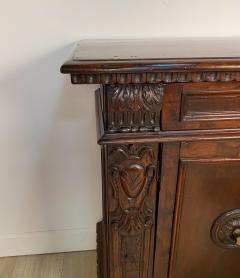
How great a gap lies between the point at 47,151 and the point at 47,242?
0.43 meters

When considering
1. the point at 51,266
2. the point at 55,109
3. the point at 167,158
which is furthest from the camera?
the point at 51,266

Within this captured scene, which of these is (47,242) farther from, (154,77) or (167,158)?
(154,77)

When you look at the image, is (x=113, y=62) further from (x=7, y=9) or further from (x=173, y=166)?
(x=7, y=9)

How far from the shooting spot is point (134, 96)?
1.67 feet

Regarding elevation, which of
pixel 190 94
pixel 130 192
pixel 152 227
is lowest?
pixel 152 227

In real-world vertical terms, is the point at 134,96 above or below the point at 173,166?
above

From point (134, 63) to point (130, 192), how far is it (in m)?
0.28

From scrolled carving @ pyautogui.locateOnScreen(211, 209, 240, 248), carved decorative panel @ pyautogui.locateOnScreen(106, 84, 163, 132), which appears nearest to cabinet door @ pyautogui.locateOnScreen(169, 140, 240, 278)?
scrolled carving @ pyautogui.locateOnScreen(211, 209, 240, 248)

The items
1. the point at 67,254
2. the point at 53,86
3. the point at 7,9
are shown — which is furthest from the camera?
the point at 67,254

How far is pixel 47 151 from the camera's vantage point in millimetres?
1010

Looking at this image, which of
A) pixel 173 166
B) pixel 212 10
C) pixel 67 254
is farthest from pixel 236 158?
pixel 67 254

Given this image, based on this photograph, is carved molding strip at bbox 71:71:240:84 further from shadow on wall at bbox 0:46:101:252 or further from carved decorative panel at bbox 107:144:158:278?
shadow on wall at bbox 0:46:101:252

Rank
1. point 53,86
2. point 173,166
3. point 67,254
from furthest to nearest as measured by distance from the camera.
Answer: point 67,254 < point 53,86 < point 173,166

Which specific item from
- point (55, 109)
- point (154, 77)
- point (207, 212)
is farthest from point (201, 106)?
point (55, 109)
